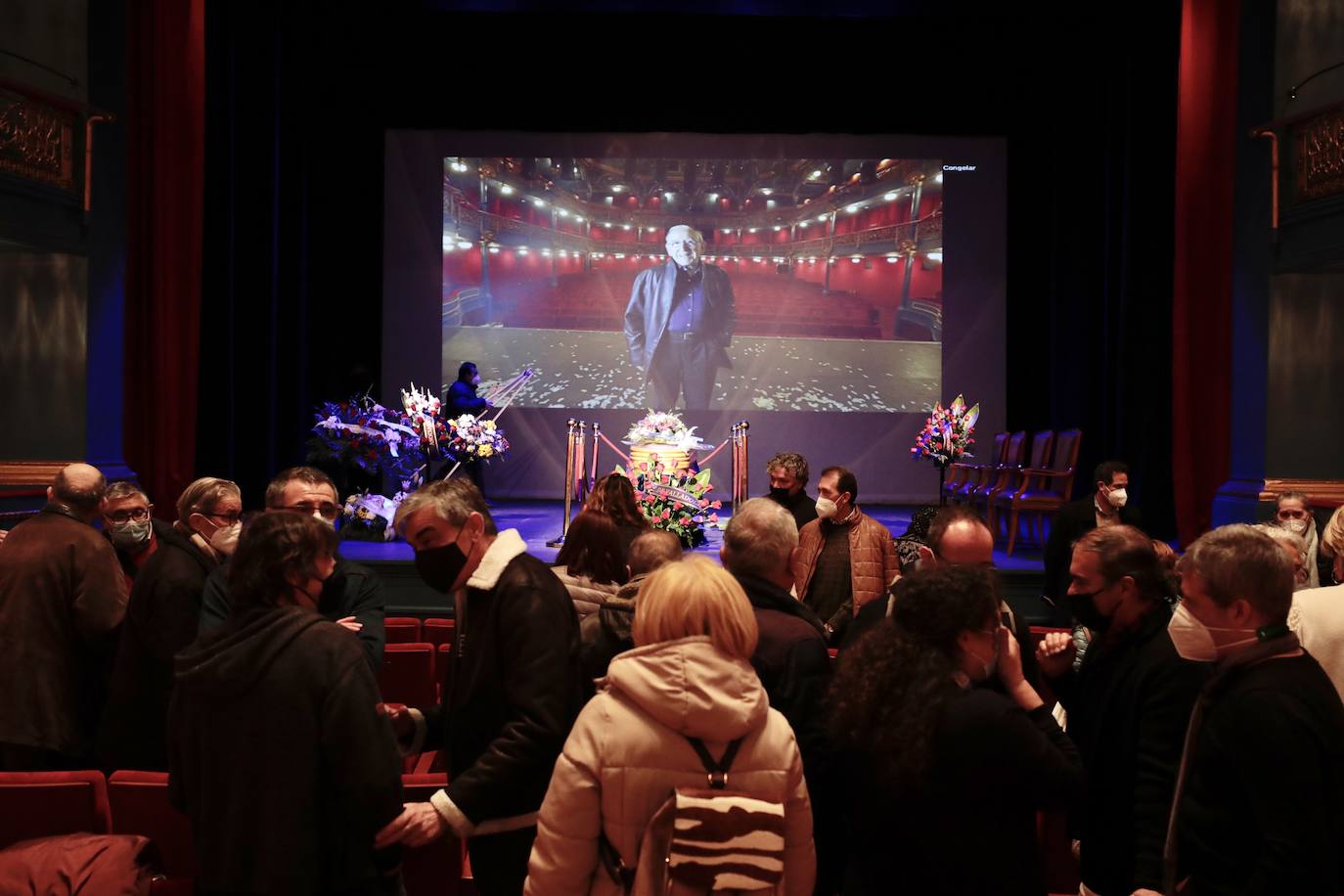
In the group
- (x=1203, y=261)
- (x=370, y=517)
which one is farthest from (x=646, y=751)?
(x=370, y=517)

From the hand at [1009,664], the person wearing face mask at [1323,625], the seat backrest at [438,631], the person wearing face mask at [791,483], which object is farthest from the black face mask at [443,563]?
the person wearing face mask at [791,483]

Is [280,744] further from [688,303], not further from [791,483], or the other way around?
[688,303]

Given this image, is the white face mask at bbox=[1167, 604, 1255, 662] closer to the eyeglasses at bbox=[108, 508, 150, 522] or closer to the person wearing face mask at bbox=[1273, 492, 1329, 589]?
the person wearing face mask at bbox=[1273, 492, 1329, 589]

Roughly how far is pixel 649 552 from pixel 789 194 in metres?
10.5

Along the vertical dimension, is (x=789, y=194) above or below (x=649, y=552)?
above

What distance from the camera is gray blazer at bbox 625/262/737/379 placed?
1298 centimetres

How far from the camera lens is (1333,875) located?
6.14 ft

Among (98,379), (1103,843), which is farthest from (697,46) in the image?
(1103,843)

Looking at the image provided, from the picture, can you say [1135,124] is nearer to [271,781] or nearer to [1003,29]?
[1003,29]

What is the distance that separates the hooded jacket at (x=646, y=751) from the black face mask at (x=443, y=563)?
671 millimetres

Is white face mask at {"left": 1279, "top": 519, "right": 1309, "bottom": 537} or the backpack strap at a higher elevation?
white face mask at {"left": 1279, "top": 519, "right": 1309, "bottom": 537}

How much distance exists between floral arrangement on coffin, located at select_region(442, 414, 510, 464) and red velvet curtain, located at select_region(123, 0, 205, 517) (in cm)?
195

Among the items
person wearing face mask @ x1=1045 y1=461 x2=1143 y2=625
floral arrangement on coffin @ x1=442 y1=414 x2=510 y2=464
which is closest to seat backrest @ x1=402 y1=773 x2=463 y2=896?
person wearing face mask @ x1=1045 y1=461 x2=1143 y2=625

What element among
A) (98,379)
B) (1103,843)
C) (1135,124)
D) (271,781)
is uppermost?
(1135,124)
